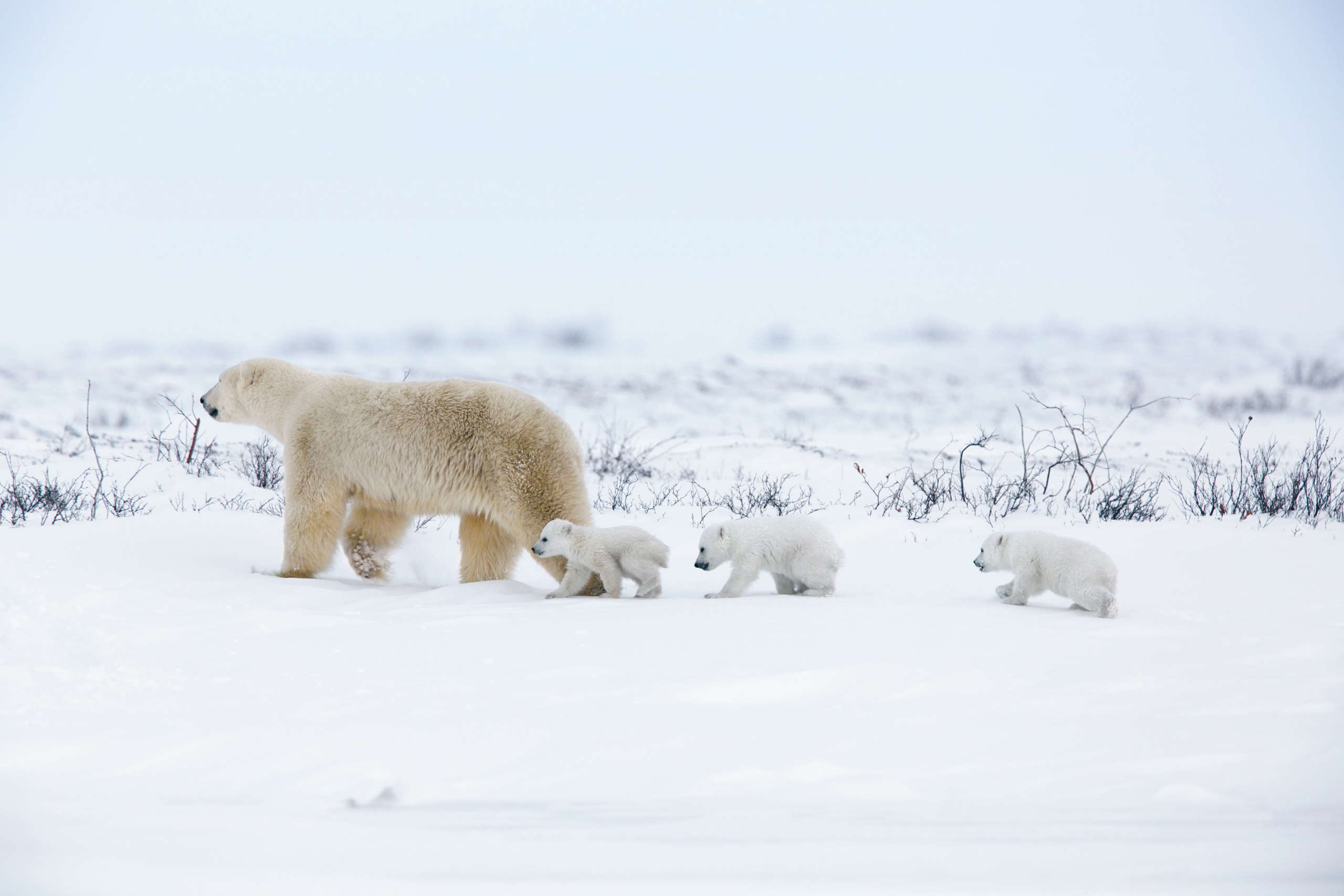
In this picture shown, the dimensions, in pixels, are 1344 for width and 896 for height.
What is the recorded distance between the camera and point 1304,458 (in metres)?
7.44

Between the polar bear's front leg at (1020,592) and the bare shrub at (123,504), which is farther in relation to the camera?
the bare shrub at (123,504)

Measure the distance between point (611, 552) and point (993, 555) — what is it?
1.56m

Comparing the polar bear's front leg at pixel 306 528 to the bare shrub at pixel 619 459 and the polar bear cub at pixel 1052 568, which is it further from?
the bare shrub at pixel 619 459

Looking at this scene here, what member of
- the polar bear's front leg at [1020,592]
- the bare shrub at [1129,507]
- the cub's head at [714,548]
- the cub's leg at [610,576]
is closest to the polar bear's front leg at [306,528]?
the cub's leg at [610,576]

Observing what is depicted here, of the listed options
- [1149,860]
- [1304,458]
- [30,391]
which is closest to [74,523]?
[1149,860]

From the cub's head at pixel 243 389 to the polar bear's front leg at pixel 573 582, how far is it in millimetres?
1852

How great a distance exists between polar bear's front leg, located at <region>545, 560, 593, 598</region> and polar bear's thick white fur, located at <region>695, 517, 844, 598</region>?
478mm

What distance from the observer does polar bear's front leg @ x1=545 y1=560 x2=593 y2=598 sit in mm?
4324

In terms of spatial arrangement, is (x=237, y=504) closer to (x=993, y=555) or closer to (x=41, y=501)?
(x=41, y=501)

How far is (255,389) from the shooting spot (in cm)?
512

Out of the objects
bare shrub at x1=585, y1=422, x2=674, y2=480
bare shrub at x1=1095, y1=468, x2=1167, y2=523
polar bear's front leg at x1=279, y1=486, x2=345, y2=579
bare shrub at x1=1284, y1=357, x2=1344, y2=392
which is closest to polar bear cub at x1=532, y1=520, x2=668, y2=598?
polar bear's front leg at x1=279, y1=486, x2=345, y2=579

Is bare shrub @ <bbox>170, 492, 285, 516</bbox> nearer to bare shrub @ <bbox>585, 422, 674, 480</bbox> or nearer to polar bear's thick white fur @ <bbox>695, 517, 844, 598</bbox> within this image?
bare shrub @ <bbox>585, 422, 674, 480</bbox>

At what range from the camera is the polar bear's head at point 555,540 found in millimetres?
4191

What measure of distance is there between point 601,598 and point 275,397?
2.02 metres
